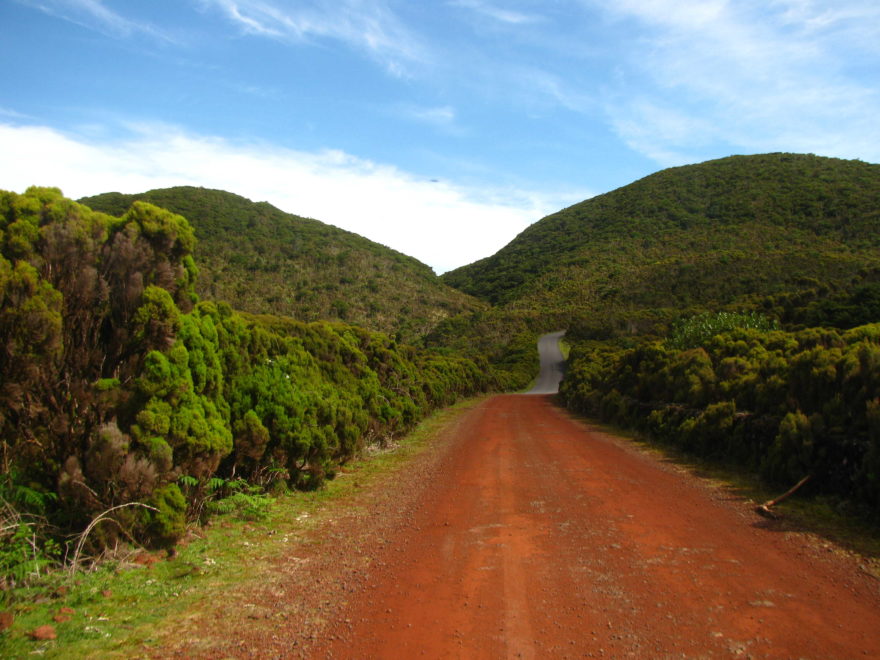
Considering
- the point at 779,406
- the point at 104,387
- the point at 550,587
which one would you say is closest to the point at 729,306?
the point at 779,406

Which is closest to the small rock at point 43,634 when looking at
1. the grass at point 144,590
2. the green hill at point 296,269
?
the grass at point 144,590

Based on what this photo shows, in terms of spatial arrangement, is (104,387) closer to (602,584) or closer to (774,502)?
(602,584)

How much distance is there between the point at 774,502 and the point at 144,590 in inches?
267

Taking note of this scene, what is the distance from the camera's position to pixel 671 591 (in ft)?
14.3

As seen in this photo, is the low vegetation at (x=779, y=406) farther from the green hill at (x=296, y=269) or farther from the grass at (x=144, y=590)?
the green hill at (x=296, y=269)

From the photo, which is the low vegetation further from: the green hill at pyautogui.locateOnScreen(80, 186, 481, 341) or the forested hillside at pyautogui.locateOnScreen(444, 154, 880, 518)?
the green hill at pyautogui.locateOnScreen(80, 186, 481, 341)

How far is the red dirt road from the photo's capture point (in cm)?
360

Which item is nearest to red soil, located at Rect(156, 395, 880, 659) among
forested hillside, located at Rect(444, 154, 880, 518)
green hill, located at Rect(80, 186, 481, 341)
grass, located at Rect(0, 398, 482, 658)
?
grass, located at Rect(0, 398, 482, 658)

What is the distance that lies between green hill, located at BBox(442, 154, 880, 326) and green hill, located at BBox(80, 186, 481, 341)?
16189 millimetres

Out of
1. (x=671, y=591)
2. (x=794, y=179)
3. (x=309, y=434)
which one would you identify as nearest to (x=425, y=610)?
(x=671, y=591)

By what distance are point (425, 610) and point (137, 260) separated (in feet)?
13.5

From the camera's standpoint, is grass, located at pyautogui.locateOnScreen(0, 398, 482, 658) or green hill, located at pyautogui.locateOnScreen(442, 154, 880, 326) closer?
grass, located at pyautogui.locateOnScreen(0, 398, 482, 658)

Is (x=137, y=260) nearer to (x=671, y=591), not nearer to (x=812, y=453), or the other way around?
(x=671, y=591)

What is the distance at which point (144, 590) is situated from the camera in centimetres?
436
